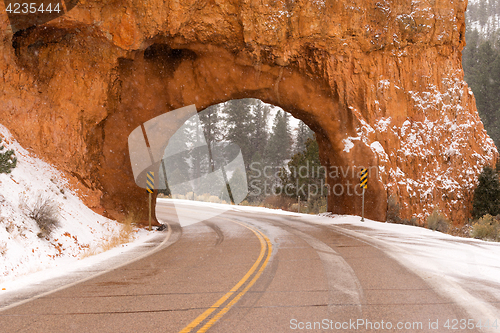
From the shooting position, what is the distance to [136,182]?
18.7 meters

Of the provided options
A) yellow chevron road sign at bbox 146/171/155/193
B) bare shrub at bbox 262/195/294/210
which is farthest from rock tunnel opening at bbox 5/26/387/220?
bare shrub at bbox 262/195/294/210

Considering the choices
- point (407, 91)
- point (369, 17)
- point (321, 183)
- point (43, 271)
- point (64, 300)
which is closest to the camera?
point (64, 300)

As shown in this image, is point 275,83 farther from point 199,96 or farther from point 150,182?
point 150,182

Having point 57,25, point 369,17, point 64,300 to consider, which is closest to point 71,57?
point 57,25

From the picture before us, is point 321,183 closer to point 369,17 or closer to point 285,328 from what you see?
point 369,17

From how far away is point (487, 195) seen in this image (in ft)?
68.5

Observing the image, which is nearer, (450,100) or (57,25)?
(57,25)

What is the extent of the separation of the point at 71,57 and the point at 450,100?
20.6 meters

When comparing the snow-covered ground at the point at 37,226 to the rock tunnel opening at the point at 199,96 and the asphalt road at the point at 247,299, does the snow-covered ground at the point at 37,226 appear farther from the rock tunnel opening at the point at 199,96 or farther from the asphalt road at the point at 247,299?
the rock tunnel opening at the point at 199,96

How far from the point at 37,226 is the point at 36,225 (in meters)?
0.04

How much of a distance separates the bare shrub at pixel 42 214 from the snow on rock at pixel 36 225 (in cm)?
7

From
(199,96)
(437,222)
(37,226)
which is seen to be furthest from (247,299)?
(437,222)

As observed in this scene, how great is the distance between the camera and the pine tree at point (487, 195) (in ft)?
67.6

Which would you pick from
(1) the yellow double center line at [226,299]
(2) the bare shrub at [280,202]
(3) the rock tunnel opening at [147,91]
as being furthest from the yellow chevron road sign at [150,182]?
(2) the bare shrub at [280,202]
